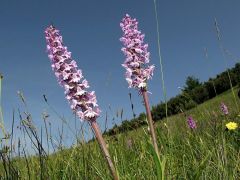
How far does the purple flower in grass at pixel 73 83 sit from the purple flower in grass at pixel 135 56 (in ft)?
2.40

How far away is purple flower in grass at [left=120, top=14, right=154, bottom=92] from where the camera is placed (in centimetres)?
407

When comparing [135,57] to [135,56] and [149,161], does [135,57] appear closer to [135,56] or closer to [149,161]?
[135,56]

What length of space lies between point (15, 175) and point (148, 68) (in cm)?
158

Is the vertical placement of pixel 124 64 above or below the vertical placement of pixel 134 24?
below

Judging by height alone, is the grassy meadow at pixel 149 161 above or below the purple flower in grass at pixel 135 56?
below

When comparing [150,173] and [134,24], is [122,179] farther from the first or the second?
→ [134,24]

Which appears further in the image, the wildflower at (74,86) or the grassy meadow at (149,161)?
the grassy meadow at (149,161)

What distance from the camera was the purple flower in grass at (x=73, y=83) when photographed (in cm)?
340

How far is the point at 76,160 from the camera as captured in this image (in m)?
6.35

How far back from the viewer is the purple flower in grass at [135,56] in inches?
160

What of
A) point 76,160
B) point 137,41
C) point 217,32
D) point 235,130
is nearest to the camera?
point 137,41

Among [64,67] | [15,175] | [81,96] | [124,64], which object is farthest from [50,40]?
[15,175]

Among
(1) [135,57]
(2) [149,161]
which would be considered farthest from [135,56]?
(2) [149,161]

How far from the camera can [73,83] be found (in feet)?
11.3
